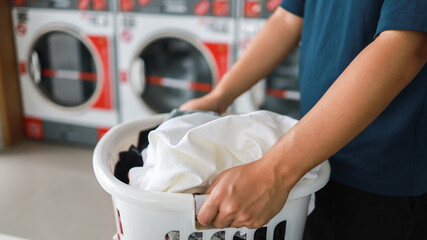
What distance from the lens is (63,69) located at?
9.05 ft

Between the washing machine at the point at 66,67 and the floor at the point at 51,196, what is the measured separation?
17 cm

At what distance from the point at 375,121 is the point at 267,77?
1.45 meters

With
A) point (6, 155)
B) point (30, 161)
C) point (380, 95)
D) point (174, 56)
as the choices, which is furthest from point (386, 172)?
point (6, 155)

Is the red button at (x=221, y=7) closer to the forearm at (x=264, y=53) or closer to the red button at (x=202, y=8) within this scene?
the red button at (x=202, y=8)

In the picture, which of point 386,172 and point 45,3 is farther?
point 45,3

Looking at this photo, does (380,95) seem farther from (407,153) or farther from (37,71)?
(37,71)

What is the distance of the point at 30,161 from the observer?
2.58 meters

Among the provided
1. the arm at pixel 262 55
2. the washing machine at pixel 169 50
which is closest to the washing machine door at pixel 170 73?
the washing machine at pixel 169 50

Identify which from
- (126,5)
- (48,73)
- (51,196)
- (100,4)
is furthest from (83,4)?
(51,196)

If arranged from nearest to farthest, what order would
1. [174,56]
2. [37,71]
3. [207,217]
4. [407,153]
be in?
[207,217], [407,153], [174,56], [37,71]

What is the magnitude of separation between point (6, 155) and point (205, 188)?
2.29 m

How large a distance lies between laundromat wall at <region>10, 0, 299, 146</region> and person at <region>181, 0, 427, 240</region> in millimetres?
1188

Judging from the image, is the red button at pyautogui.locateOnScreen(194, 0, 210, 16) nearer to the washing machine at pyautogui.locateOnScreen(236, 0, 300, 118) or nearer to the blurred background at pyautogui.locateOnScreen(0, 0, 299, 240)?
the blurred background at pyautogui.locateOnScreen(0, 0, 299, 240)

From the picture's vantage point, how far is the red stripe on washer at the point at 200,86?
8.06 feet
